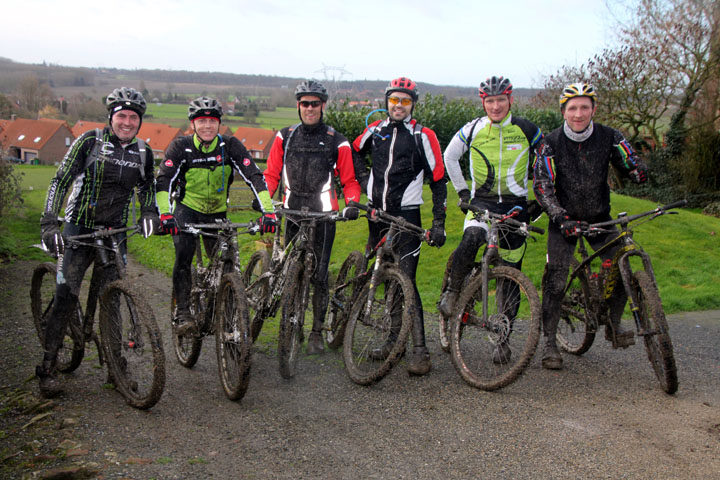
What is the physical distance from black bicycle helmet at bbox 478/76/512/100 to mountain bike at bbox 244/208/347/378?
5.89 ft

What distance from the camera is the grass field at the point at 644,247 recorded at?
958 centimetres

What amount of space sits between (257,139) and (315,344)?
57.2m

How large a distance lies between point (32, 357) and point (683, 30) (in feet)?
89.5

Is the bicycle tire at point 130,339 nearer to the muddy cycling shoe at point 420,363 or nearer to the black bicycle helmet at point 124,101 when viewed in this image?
the black bicycle helmet at point 124,101

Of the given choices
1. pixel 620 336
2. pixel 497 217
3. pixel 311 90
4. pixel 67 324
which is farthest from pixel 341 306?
pixel 620 336

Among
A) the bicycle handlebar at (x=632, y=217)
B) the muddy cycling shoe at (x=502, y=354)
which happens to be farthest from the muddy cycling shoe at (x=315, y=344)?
the bicycle handlebar at (x=632, y=217)

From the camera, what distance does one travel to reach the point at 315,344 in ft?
20.3

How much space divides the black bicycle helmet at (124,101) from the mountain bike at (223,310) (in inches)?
41.9

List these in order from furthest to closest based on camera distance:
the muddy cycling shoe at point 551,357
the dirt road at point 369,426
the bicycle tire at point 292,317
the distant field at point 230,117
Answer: the distant field at point 230,117 → the muddy cycling shoe at point 551,357 → the bicycle tire at point 292,317 → the dirt road at point 369,426

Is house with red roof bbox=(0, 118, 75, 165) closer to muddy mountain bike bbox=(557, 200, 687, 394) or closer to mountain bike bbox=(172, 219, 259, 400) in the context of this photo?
mountain bike bbox=(172, 219, 259, 400)

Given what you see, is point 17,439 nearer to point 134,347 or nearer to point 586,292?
point 134,347

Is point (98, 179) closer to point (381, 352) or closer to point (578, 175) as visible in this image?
point (381, 352)

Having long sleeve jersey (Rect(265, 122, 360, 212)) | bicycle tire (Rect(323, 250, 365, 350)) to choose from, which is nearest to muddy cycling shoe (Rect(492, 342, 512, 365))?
bicycle tire (Rect(323, 250, 365, 350))

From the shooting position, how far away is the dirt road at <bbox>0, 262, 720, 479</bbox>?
3770 millimetres
